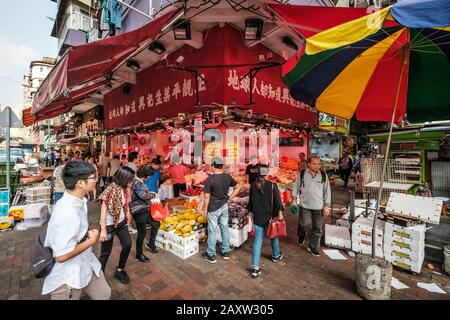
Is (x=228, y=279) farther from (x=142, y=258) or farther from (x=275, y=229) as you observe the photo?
(x=142, y=258)

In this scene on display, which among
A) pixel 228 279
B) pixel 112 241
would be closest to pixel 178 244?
pixel 228 279

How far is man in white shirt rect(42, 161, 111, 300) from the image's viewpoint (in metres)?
1.81

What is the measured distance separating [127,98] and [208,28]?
234 inches

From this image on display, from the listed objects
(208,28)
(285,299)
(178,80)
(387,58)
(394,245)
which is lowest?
(285,299)

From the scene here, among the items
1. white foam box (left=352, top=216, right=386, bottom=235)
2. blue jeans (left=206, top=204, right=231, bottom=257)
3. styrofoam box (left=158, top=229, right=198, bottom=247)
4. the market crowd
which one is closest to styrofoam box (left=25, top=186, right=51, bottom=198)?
the market crowd

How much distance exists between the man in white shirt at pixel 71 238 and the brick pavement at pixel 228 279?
1363mm

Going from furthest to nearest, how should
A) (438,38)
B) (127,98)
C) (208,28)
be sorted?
(127,98) < (208,28) < (438,38)

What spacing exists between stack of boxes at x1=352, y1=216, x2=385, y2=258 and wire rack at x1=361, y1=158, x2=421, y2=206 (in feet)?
4.25

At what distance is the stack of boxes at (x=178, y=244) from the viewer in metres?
4.21

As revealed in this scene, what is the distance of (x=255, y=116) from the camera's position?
712 centimetres

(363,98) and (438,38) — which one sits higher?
(438,38)

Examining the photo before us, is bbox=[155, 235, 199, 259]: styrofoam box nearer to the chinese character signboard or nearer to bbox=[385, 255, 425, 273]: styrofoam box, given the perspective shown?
bbox=[385, 255, 425, 273]: styrofoam box
